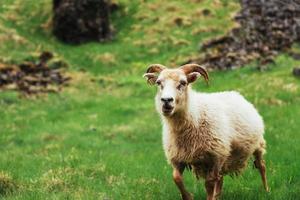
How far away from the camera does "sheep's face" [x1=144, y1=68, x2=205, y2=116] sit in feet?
32.0

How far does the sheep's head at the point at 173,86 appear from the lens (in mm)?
9778

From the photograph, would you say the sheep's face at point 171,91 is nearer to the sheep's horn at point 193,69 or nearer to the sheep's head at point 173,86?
the sheep's head at point 173,86

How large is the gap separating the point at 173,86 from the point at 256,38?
2893 centimetres

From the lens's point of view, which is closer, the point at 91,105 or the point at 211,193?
the point at 211,193

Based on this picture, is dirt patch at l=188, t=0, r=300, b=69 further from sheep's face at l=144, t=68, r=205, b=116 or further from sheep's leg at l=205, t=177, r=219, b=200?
sheep's leg at l=205, t=177, r=219, b=200

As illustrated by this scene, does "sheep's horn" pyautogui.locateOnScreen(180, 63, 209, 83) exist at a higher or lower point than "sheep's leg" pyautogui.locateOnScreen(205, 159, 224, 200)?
higher

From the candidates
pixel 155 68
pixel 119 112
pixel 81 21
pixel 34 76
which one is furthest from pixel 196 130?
pixel 81 21

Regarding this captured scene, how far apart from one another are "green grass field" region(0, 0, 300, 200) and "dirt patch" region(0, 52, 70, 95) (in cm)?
93

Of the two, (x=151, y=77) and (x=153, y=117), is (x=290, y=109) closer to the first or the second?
(x=153, y=117)

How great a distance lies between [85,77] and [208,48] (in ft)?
29.5

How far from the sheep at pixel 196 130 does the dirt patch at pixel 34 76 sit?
2128 centimetres

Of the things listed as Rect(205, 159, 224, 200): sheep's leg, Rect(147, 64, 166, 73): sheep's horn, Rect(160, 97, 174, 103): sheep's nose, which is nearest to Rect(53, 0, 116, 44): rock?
Rect(147, 64, 166, 73): sheep's horn

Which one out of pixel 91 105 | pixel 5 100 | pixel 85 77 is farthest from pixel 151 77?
pixel 85 77

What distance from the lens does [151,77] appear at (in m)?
11.0
